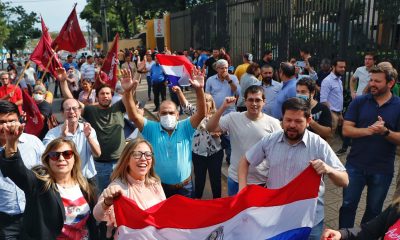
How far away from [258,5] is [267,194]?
1114 cm

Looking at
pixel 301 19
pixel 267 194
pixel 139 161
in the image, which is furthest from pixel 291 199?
pixel 301 19

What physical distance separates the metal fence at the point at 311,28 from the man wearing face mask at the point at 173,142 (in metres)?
5.67

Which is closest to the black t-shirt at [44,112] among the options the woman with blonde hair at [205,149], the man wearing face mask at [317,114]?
the woman with blonde hair at [205,149]

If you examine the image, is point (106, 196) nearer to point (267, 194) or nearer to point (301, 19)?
point (267, 194)

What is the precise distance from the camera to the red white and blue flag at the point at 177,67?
7188mm

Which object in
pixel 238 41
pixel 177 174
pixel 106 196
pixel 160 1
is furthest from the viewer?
pixel 160 1

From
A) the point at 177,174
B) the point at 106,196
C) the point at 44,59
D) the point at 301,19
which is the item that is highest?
the point at 301,19

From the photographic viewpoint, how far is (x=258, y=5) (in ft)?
43.1

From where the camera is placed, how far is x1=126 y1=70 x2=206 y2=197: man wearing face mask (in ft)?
13.5

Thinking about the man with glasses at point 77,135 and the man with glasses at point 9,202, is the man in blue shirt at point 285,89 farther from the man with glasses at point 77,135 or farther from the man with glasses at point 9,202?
the man with glasses at point 9,202

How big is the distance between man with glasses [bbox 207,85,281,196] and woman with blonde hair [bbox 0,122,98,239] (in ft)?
5.17

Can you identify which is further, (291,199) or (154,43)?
(154,43)

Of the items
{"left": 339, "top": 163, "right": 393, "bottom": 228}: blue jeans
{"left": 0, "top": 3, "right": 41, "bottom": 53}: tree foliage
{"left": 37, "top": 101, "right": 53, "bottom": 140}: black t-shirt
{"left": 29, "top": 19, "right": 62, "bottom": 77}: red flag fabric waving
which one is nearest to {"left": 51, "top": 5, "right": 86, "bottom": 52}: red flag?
{"left": 29, "top": 19, "right": 62, "bottom": 77}: red flag fabric waving

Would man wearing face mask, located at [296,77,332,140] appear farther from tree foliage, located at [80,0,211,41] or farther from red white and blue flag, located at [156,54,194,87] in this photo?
tree foliage, located at [80,0,211,41]
